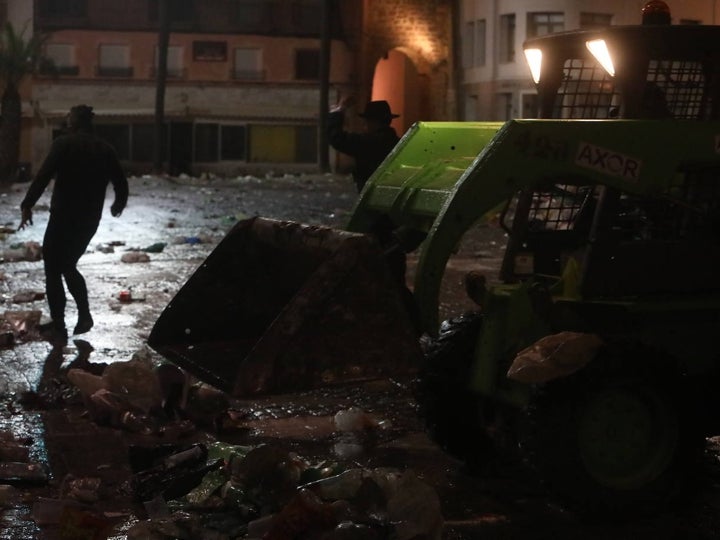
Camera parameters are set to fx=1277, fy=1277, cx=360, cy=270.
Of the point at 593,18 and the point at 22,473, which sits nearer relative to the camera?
the point at 22,473

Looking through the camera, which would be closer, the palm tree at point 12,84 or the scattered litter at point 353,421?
the scattered litter at point 353,421

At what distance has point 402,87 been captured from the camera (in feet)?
179

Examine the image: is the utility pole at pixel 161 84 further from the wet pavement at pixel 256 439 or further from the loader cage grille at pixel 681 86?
the loader cage grille at pixel 681 86

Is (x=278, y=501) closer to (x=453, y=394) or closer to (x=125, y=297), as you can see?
(x=453, y=394)

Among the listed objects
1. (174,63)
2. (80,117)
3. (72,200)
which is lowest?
(72,200)

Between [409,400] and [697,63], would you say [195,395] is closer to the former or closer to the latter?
[409,400]

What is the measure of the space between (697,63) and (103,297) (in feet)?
24.8

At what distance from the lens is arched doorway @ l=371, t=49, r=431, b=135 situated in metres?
53.0

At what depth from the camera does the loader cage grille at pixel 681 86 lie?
597cm

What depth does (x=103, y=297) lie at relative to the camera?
1226 cm

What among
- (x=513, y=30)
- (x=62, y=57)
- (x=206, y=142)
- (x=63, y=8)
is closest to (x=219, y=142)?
(x=206, y=142)

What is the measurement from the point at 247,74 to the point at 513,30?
12.6 meters

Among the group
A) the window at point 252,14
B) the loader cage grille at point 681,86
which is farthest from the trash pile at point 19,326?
the window at point 252,14

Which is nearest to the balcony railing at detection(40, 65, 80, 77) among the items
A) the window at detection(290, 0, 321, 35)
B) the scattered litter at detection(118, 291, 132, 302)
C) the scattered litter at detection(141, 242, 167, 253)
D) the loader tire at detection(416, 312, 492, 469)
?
the window at detection(290, 0, 321, 35)
